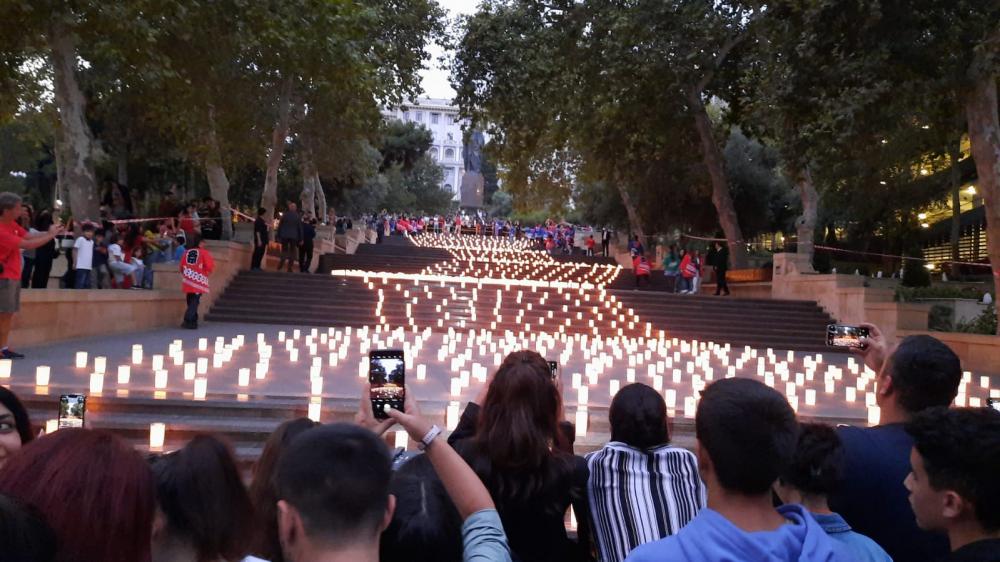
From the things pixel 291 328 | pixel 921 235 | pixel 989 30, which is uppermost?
pixel 989 30

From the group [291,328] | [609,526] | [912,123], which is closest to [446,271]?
[291,328]

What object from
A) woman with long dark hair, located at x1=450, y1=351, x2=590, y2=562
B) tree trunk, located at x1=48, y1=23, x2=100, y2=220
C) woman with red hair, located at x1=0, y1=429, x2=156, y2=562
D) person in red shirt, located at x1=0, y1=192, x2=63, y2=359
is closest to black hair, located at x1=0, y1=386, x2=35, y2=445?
woman with red hair, located at x1=0, y1=429, x2=156, y2=562

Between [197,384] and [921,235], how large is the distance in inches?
1382

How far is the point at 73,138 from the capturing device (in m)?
17.8

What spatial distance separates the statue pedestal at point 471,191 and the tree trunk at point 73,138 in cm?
6078

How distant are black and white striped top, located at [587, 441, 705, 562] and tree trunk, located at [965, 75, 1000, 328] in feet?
51.2

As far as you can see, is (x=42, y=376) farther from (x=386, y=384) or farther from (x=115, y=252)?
(x=115, y=252)

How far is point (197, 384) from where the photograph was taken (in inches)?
381

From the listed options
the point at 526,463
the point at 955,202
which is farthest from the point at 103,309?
the point at 955,202

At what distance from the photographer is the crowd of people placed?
2059 mm

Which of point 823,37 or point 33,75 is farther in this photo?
point 33,75

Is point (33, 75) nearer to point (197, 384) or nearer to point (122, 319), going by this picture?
point (122, 319)

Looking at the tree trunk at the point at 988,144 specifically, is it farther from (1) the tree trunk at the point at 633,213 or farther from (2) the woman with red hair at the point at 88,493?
(1) the tree trunk at the point at 633,213

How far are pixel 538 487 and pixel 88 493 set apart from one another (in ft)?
6.21
